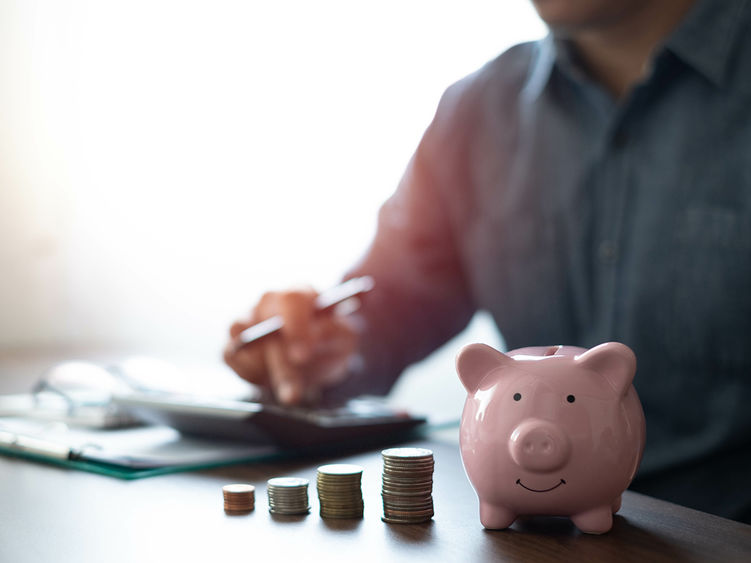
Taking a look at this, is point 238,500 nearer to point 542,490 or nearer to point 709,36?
point 542,490

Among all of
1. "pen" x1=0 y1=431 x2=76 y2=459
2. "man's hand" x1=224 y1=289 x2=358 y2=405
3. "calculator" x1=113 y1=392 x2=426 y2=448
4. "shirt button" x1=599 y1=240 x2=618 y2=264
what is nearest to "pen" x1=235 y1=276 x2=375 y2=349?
"man's hand" x1=224 y1=289 x2=358 y2=405

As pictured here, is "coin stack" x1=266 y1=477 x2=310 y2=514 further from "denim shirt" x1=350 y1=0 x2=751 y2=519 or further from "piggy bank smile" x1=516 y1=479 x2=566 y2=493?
"denim shirt" x1=350 y1=0 x2=751 y2=519

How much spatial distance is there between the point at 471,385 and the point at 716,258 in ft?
2.50

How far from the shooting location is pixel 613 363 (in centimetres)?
50

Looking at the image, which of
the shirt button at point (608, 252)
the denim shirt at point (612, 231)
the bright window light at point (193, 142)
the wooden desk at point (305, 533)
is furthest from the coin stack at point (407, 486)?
the bright window light at point (193, 142)

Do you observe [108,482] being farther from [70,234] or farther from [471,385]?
[70,234]

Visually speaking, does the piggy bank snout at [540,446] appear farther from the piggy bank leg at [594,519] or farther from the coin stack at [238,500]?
the coin stack at [238,500]

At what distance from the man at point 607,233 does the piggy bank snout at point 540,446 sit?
528mm

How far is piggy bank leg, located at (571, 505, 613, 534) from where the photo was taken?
0.51m

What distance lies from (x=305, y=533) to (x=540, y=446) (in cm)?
16

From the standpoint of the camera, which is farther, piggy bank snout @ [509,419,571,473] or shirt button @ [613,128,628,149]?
shirt button @ [613,128,628,149]

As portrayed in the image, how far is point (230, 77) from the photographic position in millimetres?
2395

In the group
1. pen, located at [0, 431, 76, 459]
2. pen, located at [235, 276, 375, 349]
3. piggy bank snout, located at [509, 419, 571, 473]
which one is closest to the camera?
piggy bank snout, located at [509, 419, 571, 473]

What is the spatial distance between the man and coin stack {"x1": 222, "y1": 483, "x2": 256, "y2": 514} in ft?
1.30
